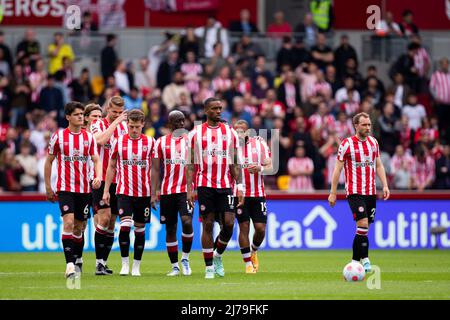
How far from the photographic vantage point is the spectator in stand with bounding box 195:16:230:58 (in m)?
30.1

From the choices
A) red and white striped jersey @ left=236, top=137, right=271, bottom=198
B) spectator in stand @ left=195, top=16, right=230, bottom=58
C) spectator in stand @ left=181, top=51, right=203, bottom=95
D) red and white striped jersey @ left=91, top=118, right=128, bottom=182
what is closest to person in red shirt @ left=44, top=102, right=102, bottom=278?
red and white striped jersey @ left=91, top=118, right=128, bottom=182

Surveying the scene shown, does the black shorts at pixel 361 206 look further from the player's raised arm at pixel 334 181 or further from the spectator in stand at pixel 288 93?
the spectator in stand at pixel 288 93

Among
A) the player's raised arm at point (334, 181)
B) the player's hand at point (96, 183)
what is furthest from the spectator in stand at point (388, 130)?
the player's hand at point (96, 183)

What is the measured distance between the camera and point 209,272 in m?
16.7

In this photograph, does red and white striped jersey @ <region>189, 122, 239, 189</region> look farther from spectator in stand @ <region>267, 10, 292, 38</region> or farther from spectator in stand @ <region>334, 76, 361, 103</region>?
spectator in stand @ <region>267, 10, 292, 38</region>

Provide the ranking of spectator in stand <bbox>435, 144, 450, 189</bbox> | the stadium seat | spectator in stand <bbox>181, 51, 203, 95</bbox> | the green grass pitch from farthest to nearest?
spectator in stand <bbox>181, 51, 203, 95</bbox>, spectator in stand <bbox>435, 144, 450, 189</bbox>, the stadium seat, the green grass pitch

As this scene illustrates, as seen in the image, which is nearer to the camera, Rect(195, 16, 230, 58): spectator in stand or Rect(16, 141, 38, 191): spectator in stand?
Rect(16, 141, 38, 191): spectator in stand

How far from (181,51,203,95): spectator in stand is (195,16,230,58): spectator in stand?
876mm

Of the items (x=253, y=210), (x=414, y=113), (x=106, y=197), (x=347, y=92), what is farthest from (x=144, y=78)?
(x=106, y=197)

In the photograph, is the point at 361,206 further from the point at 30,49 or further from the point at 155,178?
the point at 30,49

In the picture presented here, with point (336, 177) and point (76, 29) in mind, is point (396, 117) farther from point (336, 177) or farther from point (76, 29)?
point (336, 177)

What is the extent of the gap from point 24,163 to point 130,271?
8108 millimetres

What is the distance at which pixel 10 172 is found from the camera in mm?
25203
